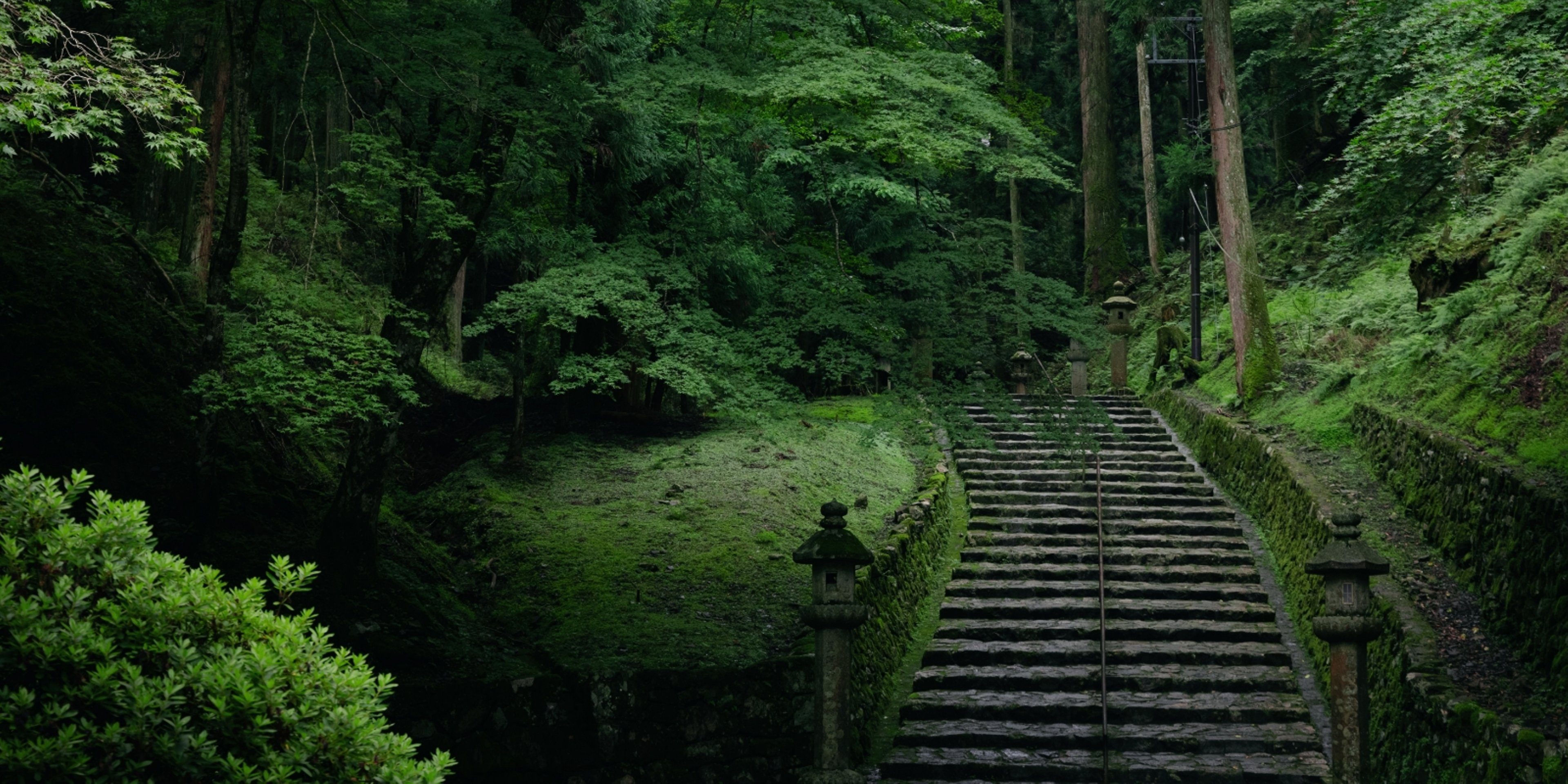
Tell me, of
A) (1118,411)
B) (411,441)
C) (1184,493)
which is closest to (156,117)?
(411,441)

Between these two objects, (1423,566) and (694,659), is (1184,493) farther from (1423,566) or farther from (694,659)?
(694,659)

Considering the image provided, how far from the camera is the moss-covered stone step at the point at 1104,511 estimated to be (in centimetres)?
1310

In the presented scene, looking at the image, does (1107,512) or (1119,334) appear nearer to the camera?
(1107,512)

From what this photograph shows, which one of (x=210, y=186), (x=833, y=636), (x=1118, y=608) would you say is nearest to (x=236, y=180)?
(x=210, y=186)

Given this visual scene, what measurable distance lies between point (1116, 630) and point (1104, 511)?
2.51m

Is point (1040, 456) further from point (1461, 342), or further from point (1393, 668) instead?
point (1393, 668)

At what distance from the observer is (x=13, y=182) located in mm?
9898

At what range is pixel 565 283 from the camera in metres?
10.7

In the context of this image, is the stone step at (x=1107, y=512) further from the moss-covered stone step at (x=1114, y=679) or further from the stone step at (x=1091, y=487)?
the moss-covered stone step at (x=1114, y=679)

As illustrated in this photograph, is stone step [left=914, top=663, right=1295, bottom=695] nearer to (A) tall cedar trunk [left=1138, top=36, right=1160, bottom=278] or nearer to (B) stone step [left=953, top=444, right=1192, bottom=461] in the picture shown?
(B) stone step [left=953, top=444, right=1192, bottom=461]

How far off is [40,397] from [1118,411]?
13980mm

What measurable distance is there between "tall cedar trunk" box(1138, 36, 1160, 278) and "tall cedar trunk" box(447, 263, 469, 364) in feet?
50.1

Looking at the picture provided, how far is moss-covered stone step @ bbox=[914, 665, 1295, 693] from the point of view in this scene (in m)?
9.83

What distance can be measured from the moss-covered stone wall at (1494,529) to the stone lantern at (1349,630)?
0.91 meters
